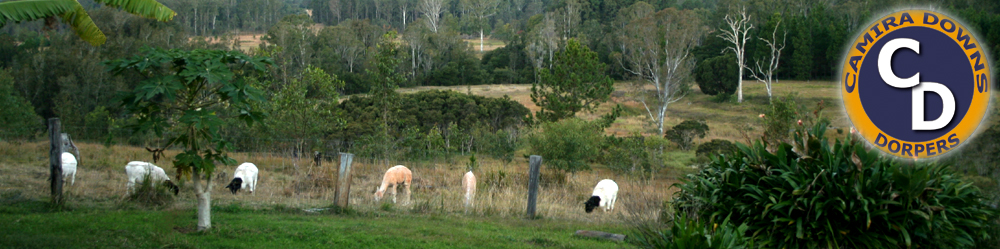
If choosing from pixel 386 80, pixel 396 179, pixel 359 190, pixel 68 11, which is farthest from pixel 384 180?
pixel 386 80

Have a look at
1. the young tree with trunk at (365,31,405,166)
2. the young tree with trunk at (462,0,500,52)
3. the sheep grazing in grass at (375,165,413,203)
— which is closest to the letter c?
the sheep grazing in grass at (375,165,413,203)

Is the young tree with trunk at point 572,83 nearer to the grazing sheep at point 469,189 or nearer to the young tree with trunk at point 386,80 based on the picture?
the young tree with trunk at point 386,80

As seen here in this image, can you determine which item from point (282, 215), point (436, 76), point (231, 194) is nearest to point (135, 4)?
point (282, 215)

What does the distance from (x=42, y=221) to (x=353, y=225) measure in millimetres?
3573

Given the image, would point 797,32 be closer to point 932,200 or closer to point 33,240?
point 932,200

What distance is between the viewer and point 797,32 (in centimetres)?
5366

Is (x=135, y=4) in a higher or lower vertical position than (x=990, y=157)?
higher

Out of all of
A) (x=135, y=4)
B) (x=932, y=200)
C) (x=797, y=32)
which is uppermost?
(x=797, y=32)

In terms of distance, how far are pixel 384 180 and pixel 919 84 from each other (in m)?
9.25

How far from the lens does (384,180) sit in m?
11.8

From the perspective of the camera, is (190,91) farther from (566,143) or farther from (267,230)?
(566,143)

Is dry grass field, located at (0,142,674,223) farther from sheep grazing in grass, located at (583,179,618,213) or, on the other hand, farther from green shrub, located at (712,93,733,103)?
green shrub, located at (712,93,733,103)

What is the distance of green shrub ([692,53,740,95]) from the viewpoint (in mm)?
54344

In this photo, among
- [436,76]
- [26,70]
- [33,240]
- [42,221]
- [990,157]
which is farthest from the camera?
[436,76]
